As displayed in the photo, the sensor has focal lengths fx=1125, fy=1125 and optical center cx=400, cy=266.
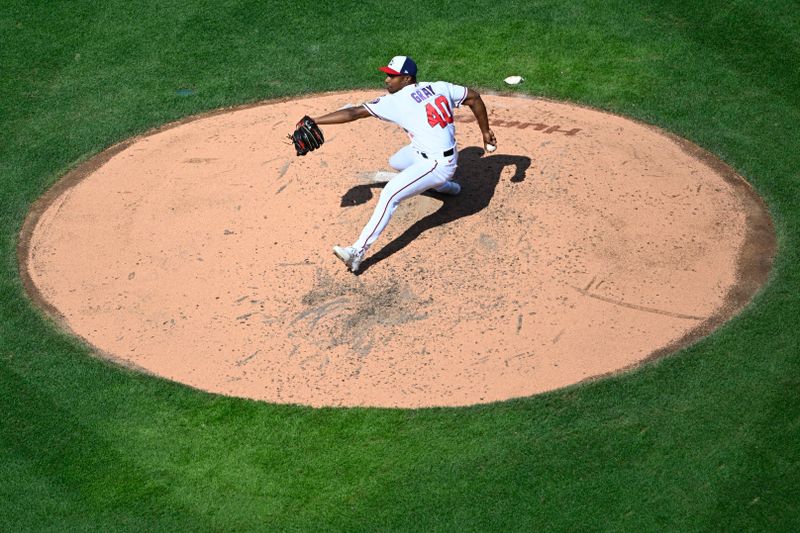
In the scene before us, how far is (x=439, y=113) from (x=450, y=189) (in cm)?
103

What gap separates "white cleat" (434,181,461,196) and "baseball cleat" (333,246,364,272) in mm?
1414

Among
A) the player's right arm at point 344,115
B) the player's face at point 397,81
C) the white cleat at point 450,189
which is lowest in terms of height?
the white cleat at point 450,189

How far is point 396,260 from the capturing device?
11414mm

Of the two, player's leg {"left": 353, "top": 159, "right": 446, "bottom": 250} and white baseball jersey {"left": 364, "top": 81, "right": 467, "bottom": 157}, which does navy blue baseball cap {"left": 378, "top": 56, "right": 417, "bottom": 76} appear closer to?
white baseball jersey {"left": 364, "top": 81, "right": 467, "bottom": 157}

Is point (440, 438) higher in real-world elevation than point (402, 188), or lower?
lower

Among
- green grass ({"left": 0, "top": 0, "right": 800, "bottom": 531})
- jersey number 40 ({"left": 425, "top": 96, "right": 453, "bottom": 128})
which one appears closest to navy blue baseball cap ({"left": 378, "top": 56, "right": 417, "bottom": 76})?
jersey number 40 ({"left": 425, "top": 96, "right": 453, "bottom": 128})

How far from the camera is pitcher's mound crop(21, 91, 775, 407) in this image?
10148 millimetres

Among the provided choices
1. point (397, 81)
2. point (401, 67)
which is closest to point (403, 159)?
point (397, 81)

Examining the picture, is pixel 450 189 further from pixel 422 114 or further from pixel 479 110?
pixel 422 114

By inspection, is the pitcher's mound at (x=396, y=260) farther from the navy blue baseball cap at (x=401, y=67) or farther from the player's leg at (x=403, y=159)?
the navy blue baseball cap at (x=401, y=67)

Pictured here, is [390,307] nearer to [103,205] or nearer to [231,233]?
[231,233]

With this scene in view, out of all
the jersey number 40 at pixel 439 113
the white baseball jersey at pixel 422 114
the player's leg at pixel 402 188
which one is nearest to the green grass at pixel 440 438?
the player's leg at pixel 402 188

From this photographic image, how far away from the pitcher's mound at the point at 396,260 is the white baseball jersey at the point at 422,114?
0.93m

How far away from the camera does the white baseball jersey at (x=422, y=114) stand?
11.4 metres
